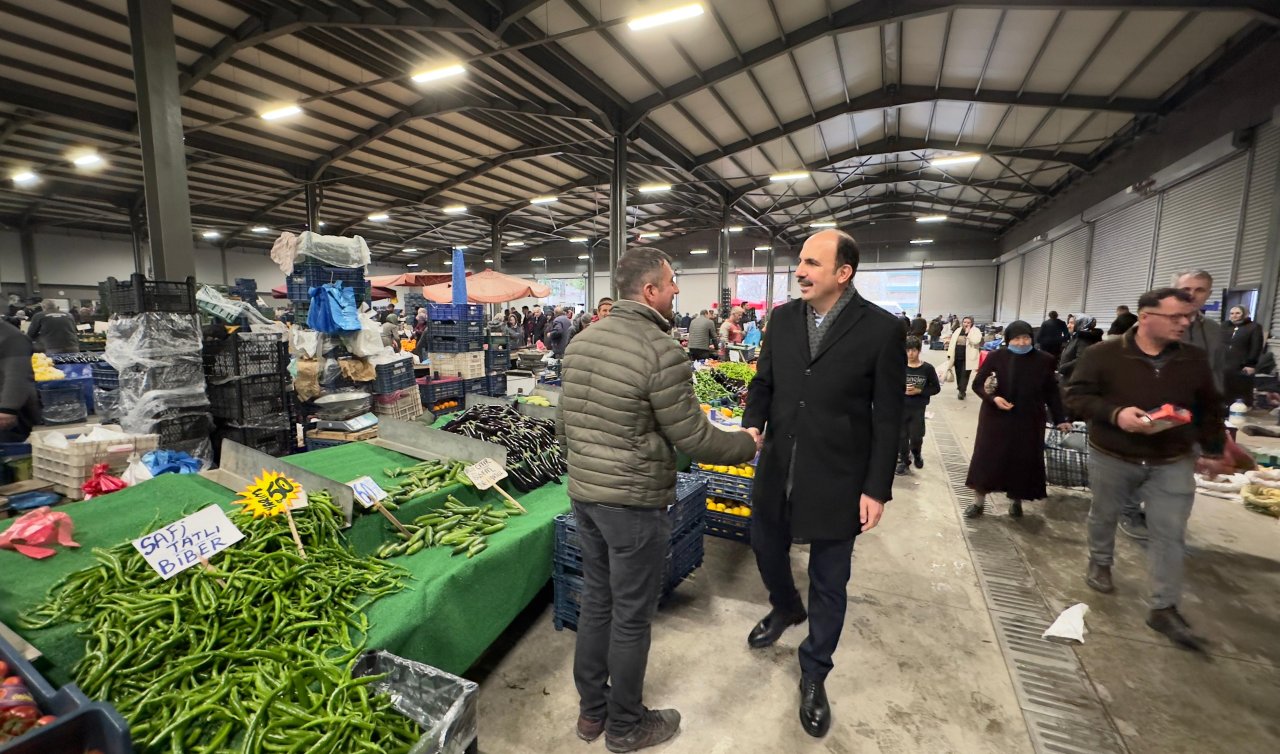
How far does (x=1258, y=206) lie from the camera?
318 inches

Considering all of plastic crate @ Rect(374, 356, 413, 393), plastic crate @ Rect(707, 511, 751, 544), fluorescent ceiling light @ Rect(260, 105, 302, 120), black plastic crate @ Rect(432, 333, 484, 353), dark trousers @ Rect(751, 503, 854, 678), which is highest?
fluorescent ceiling light @ Rect(260, 105, 302, 120)

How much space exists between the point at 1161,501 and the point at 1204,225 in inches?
410

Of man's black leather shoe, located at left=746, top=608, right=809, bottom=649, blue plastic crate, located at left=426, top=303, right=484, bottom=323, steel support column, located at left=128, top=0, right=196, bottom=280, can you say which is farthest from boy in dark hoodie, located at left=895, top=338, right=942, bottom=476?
steel support column, located at left=128, top=0, right=196, bottom=280

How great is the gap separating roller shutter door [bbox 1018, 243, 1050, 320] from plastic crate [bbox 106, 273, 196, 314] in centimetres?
2195

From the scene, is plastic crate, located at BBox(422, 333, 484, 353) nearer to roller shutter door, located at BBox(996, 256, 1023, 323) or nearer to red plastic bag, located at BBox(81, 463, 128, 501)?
red plastic bag, located at BBox(81, 463, 128, 501)

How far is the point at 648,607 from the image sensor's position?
2.04 metres

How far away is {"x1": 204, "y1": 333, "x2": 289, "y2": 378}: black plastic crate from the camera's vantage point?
4430 mm

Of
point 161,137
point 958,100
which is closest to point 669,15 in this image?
point 161,137

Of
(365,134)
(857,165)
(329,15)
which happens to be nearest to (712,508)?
(329,15)

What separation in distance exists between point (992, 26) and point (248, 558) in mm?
11518

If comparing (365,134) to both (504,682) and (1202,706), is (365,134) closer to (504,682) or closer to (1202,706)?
(504,682)

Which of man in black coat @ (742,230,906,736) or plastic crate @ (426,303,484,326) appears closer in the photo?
man in black coat @ (742,230,906,736)

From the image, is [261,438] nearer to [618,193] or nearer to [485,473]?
[485,473]

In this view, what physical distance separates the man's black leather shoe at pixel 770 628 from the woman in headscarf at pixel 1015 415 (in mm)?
2628
